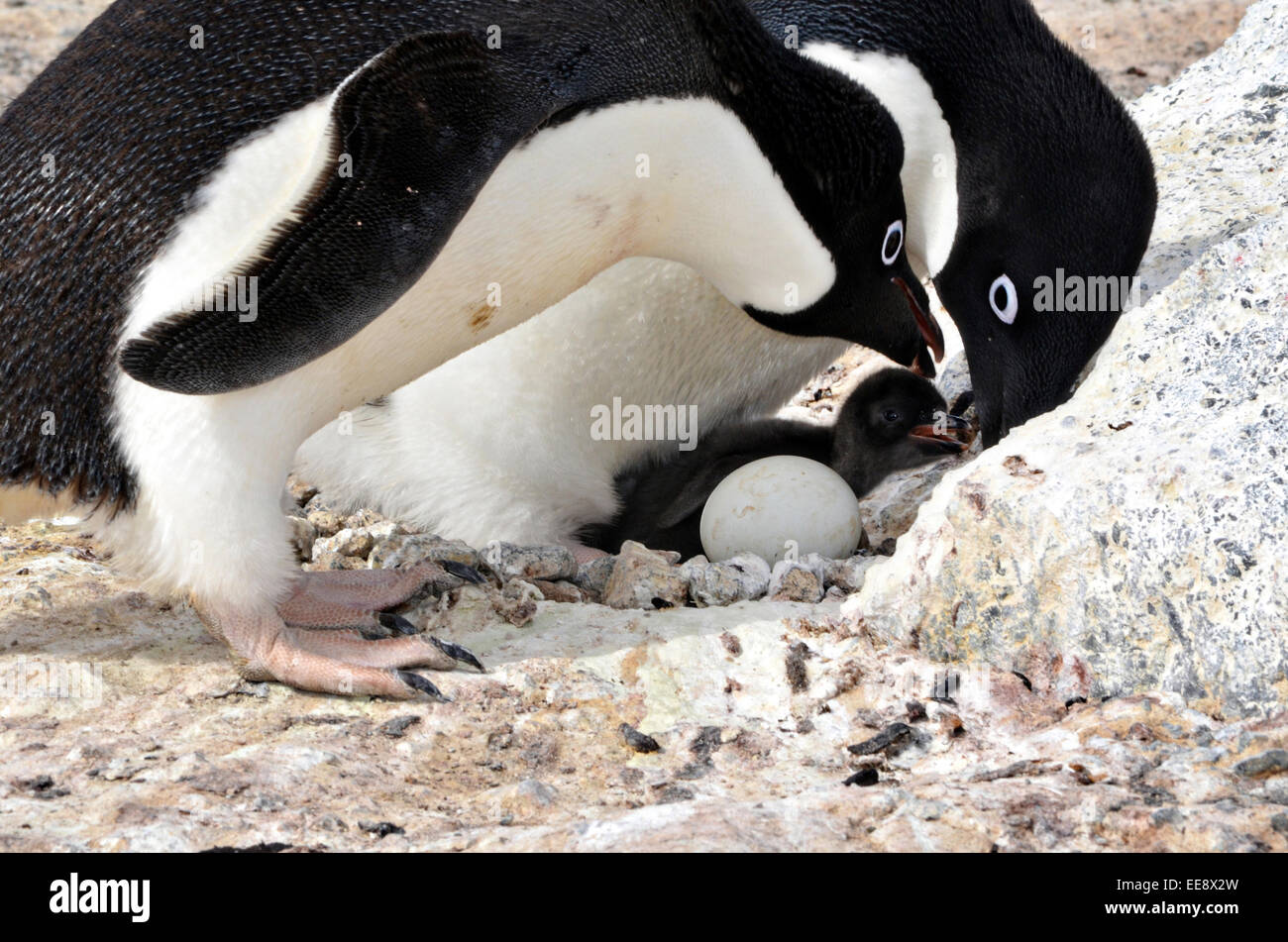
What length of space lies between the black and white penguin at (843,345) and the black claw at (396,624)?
588 millimetres

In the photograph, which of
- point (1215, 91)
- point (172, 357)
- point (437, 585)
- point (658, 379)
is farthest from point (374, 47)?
point (1215, 91)

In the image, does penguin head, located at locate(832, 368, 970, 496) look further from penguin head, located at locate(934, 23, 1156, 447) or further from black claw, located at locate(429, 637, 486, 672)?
black claw, located at locate(429, 637, 486, 672)

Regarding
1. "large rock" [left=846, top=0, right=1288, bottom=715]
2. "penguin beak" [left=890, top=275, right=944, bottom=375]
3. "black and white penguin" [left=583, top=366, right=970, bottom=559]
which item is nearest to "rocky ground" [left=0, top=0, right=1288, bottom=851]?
"large rock" [left=846, top=0, right=1288, bottom=715]

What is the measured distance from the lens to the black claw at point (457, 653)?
213 cm

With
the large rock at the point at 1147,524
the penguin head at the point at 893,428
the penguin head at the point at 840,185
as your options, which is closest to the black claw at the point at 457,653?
the large rock at the point at 1147,524

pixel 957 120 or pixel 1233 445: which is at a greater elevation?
pixel 957 120

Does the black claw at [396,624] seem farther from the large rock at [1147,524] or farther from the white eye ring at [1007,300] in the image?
the white eye ring at [1007,300]

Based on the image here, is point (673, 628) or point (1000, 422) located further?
point (1000, 422)

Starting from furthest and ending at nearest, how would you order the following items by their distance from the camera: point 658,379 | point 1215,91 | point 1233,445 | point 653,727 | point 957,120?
point 1215,91
point 658,379
point 957,120
point 653,727
point 1233,445

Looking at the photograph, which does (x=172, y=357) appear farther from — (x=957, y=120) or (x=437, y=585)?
(x=957, y=120)

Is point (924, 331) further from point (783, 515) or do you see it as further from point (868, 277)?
point (783, 515)
